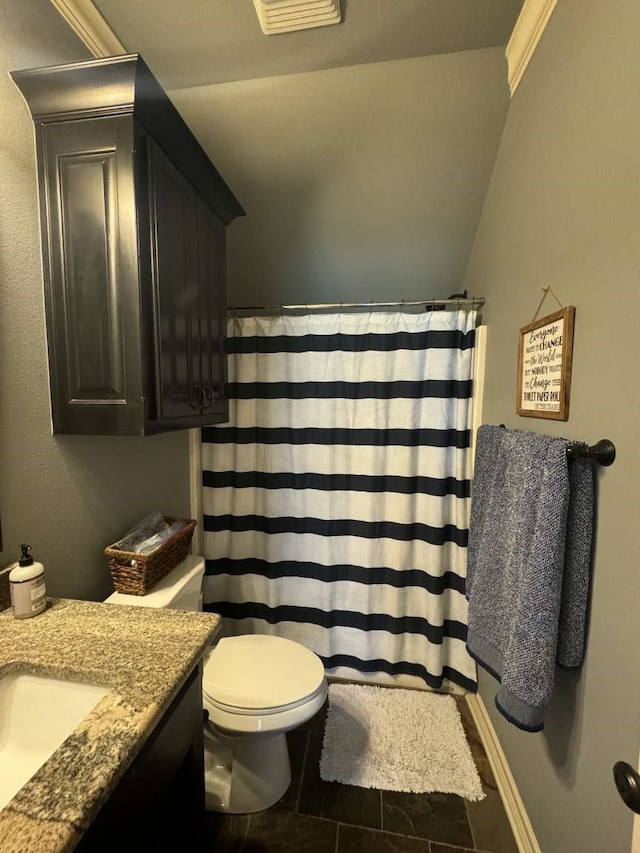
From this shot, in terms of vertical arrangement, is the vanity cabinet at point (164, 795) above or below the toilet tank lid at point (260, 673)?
above

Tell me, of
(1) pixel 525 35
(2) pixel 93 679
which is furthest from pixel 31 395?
(1) pixel 525 35

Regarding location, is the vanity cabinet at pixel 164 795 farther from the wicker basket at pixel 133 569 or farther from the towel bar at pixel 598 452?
the towel bar at pixel 598 452

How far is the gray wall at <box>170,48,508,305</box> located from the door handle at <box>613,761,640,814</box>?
1.88m

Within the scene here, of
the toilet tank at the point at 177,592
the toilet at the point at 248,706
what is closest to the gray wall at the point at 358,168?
the toilet tank at the point at 177,592

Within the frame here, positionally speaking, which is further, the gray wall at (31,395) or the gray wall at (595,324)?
the gray wall at (31,395)

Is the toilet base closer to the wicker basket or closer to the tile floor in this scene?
the tile floor

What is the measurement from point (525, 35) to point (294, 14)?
73 centimetres

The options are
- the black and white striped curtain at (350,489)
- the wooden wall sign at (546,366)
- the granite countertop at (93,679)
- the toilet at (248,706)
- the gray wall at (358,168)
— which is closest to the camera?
the granite countertop at (93,679)

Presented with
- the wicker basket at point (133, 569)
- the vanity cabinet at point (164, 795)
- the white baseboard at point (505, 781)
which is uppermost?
the wicker basket at point (133, 569)

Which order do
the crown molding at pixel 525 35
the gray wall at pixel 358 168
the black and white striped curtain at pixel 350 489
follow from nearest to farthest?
the crown molding at pixel 525 35
the gray wall at pixel 358 168
the black and white striped curtain at pixel 350 489

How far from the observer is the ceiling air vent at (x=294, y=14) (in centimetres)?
108

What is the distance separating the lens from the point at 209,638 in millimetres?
871

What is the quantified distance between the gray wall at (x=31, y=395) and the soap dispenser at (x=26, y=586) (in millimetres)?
95

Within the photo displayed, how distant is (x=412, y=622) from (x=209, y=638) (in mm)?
1261
